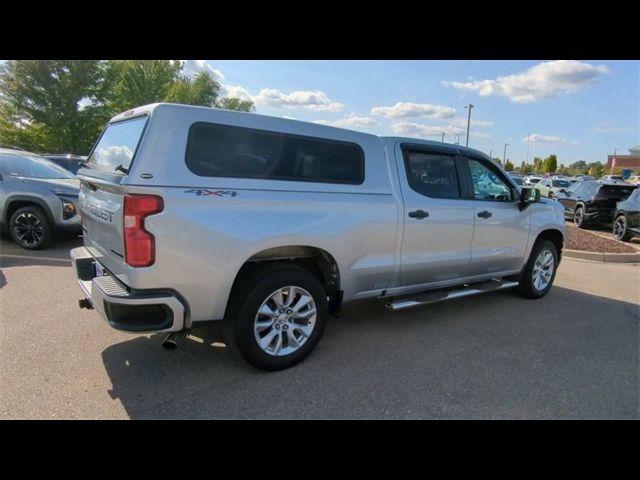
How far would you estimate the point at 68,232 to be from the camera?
23.3 feet

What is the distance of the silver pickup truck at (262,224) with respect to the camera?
2.72 metres

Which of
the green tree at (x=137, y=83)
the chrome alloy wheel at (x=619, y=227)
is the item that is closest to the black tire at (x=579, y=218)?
the chrome alloy wheel at (x=619, y=227)

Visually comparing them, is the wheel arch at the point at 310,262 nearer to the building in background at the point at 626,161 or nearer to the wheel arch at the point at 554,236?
the wheel arch at the point at 554,236

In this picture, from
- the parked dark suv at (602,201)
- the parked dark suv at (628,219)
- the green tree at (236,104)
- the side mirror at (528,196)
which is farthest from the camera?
the green tree at (236,104)

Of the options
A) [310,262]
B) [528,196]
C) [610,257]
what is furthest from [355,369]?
[610,257]

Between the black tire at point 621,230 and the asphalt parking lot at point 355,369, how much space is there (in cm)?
740

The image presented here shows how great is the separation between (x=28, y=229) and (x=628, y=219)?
45.3ft

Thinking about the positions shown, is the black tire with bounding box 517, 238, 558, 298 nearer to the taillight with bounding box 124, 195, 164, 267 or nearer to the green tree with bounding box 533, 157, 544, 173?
the taillight with bounding box 124, 195, 164, 267

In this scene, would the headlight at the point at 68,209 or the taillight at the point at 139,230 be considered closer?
the taillight at the point at 139,230

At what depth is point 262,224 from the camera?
3029 mm
